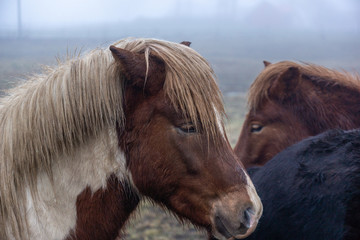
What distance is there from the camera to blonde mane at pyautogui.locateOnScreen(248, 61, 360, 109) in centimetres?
411

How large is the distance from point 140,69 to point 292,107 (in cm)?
256

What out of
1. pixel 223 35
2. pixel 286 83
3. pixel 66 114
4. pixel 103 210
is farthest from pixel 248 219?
pixel 223 35

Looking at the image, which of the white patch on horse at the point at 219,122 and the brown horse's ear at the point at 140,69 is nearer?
the brown horse's ear at the point at 140,69

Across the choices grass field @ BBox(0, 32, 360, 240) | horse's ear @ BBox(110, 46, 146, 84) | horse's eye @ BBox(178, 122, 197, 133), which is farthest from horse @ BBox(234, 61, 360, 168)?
horse's ear @ BBox(110, 46, 146, 84)

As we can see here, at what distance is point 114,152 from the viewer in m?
1.96

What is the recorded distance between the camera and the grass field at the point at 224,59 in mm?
5238

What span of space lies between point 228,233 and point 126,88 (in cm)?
95

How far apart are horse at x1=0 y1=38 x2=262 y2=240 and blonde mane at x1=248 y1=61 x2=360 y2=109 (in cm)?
227

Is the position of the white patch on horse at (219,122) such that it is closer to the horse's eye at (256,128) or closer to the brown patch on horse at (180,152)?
the brown patch on horse at (180,152)

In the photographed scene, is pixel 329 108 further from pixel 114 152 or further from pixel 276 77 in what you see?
pixel 114 152

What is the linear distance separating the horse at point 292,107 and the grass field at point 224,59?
379 millimetres

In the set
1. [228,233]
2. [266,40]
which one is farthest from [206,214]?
[266,40]

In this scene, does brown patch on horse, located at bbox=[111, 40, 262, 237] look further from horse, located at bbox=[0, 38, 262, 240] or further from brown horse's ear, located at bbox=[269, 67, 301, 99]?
brown horse's ear, located at bbox=[269, 67, 301, 99]

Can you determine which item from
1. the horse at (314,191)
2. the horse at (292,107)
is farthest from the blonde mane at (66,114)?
the horse at (292,107)
